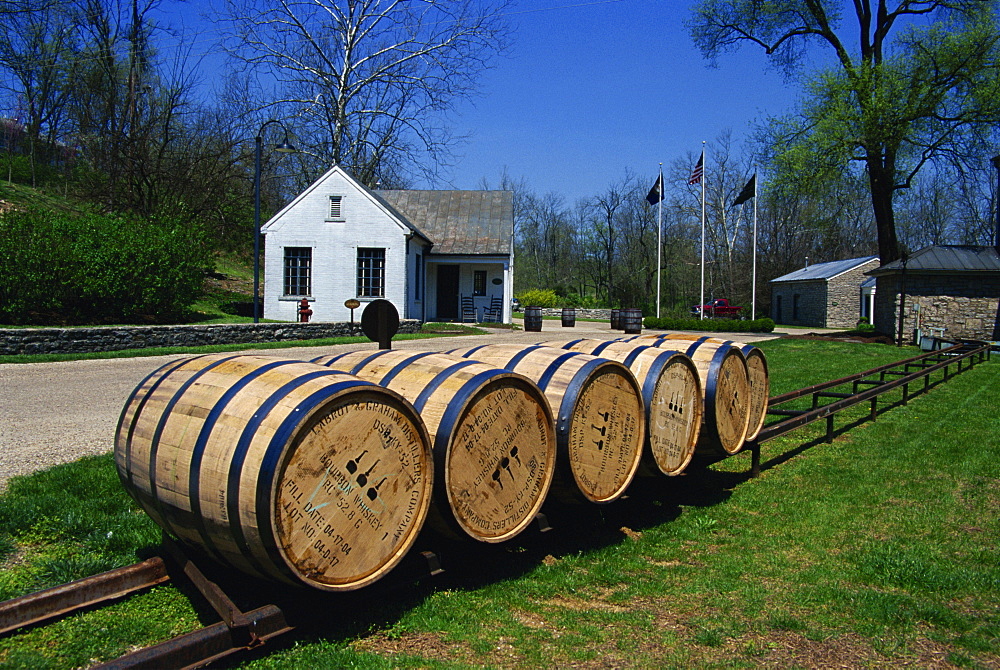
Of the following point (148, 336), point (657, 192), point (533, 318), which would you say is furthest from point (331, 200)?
point (657, 192)

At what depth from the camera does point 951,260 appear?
2594 centimetres

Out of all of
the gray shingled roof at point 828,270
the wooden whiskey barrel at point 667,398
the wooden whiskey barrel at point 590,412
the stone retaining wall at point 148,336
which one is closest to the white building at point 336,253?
the stone retaining wall at point 148,336

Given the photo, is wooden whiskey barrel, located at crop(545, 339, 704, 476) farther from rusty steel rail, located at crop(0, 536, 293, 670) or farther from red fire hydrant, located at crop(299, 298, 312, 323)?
red fire hydrant, located at crop(299, 298, 312, 323)

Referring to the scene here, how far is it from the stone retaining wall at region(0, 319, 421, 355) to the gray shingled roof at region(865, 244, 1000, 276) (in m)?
19.3

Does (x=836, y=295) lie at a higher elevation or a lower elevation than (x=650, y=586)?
higher

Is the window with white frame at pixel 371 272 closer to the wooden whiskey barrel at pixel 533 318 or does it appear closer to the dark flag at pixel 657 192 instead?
the wooden whiskey barrel at pixel 533 318

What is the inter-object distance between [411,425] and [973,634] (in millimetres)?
2957

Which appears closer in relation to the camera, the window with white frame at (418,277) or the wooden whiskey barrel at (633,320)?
the wooden whiskey barrel at (633,320)

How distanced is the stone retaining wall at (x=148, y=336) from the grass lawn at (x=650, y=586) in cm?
788

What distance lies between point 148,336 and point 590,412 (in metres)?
15.2

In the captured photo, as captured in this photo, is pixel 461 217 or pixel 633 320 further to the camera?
pixel 461 217

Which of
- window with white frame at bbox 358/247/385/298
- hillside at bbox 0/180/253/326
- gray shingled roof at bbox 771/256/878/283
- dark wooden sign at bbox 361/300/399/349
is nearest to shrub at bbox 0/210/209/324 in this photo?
hillside at bbox 0/180/253/326

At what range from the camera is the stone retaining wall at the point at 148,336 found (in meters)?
14.9

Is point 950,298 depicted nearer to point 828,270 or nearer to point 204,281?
point 828,270
